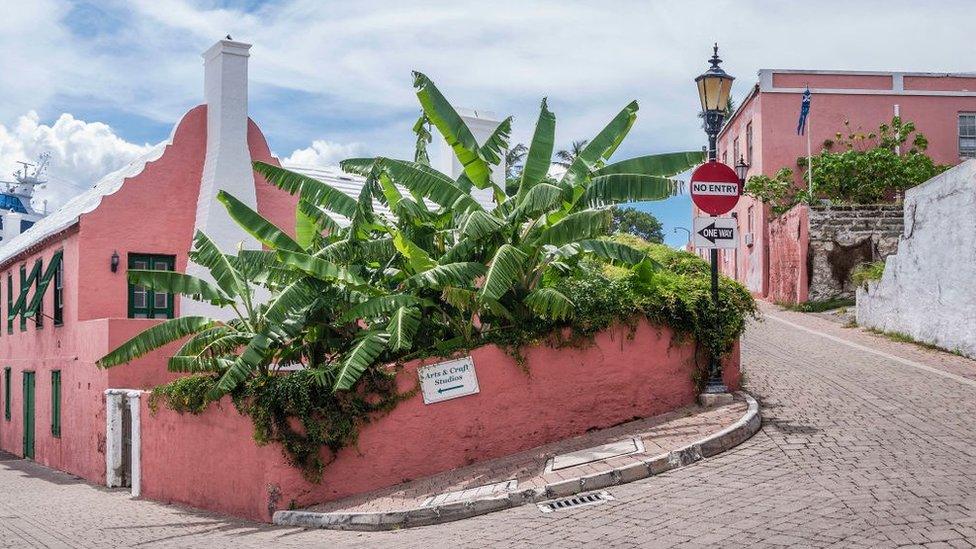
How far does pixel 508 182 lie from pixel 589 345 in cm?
307

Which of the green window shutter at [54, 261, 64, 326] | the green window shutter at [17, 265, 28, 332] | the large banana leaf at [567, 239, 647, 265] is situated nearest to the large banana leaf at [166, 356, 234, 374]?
the large banana leaf at [567, 239, 647, 265]

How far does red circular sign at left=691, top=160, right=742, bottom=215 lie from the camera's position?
37.5 ft

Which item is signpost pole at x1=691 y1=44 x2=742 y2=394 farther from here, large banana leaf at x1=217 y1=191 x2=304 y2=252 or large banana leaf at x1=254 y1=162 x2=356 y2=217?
large banana leaf at x1=217 y1=191 x2=304 y2=252

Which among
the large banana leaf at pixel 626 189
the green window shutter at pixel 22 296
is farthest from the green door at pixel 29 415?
the large banana leaf at pixel 626 189

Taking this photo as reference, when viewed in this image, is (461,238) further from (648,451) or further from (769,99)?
(769,99)

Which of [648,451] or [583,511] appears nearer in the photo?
[583,511]

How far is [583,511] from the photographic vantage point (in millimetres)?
8594

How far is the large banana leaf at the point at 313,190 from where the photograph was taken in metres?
12.5

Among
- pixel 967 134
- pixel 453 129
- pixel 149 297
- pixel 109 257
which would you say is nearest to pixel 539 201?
pixel 453 129

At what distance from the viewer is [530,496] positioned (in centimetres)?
923

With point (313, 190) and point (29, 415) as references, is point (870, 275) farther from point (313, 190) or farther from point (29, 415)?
point (29, 415)

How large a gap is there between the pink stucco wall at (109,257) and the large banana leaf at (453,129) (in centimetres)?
666

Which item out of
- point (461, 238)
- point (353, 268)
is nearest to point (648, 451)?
point (461, 238)

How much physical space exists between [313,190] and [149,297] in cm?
652
